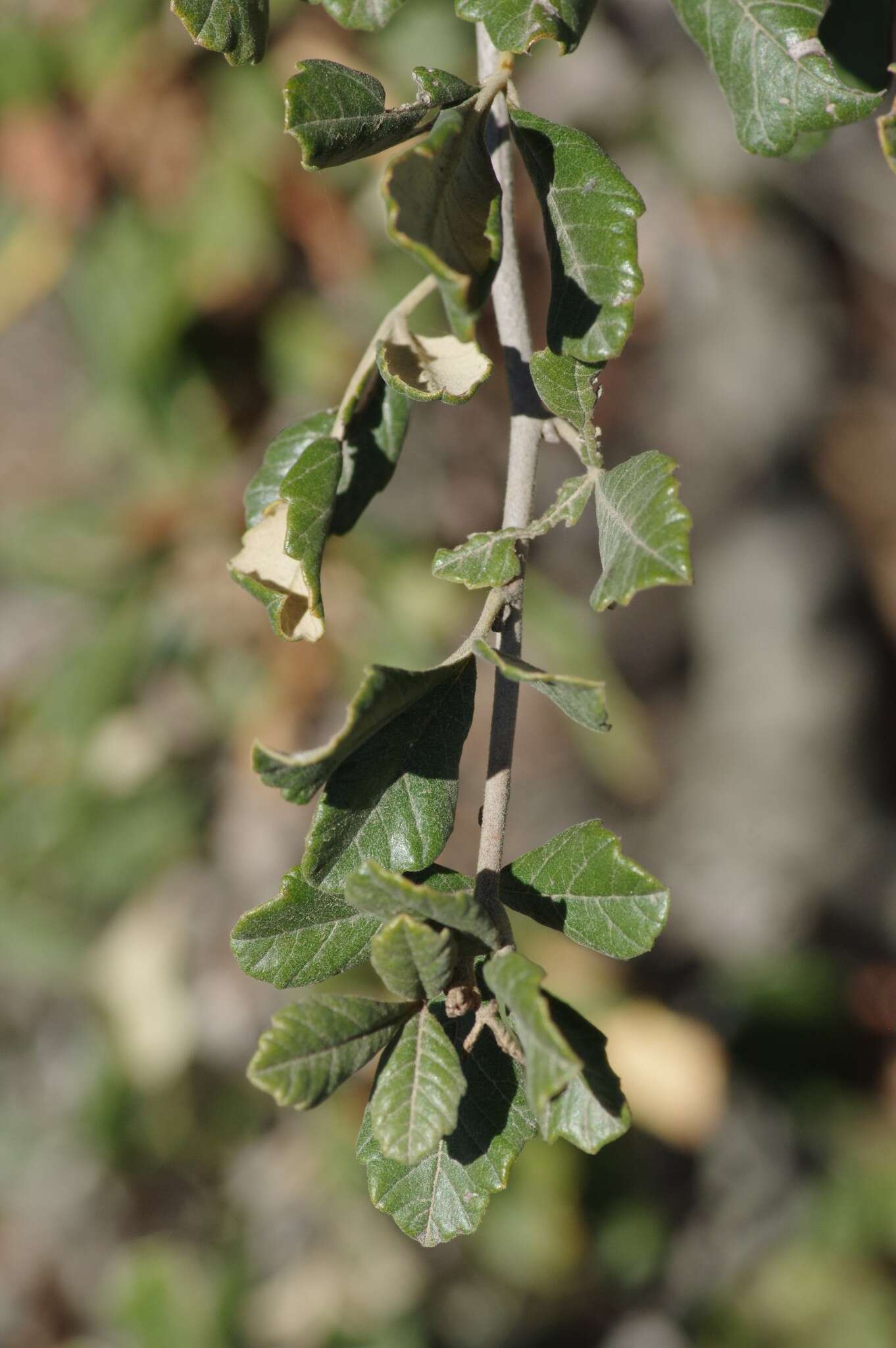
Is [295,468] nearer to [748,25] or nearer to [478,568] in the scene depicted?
[478,568]

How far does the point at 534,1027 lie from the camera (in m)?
0.41

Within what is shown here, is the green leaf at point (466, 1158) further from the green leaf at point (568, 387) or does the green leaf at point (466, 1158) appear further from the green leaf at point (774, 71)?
the green leaf at point (774, 71)

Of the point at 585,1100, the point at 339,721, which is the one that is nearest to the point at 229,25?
the point at 585,1100

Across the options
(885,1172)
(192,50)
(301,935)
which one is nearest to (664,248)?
(192,50)

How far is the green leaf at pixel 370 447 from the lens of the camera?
0.69m

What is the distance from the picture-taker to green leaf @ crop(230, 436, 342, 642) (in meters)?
0.57

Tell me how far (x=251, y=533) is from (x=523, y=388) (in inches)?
6.9

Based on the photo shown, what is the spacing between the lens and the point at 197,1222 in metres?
2.36

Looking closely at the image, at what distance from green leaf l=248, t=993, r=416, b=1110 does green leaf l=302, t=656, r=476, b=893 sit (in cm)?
6

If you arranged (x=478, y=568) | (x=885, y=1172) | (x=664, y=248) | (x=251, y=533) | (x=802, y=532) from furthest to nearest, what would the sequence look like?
(x=664, y=248), (x=802, y=532), (x=885, y=1172), (x=251, y=533), (x=478, y=568)

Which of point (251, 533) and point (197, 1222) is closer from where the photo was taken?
point (251, 533)

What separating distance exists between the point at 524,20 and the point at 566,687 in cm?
31

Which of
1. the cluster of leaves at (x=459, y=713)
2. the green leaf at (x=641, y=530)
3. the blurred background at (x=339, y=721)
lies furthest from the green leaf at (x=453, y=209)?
the blurred background at (x=339, y=721)

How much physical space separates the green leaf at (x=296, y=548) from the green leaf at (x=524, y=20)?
0.23m
